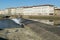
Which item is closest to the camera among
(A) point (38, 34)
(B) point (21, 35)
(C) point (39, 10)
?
(A) point (38, 34)

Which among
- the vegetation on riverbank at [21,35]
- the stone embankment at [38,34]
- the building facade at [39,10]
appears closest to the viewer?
the stone embankment at [38,34]

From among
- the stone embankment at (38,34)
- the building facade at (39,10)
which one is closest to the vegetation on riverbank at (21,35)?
the stone embankment at (38,34)

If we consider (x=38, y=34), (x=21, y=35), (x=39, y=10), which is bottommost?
(x=39, y=10)

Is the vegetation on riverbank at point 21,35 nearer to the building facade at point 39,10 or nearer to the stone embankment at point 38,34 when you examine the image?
the stone embankment at point 38,34

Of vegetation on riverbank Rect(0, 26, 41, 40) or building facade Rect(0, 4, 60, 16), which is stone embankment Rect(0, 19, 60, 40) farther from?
building facade Rect(0, 4, 60, 16)

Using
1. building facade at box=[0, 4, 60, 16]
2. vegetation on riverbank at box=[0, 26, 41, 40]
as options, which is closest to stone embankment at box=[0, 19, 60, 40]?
vegetation on riverbank at box=[0, 26, 41, 40]

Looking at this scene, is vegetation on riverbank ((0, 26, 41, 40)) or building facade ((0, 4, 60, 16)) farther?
building facade ((0, 4, 60, 16))

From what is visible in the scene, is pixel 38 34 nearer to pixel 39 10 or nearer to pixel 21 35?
pixel 21 35

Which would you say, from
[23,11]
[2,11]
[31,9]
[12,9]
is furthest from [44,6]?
[2,11]

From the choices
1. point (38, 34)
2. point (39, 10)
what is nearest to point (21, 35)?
point (38, 34)

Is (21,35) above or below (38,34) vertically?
below

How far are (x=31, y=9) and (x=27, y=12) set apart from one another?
2.07 meters

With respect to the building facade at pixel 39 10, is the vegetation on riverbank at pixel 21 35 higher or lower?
higher

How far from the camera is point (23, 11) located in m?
61.2
